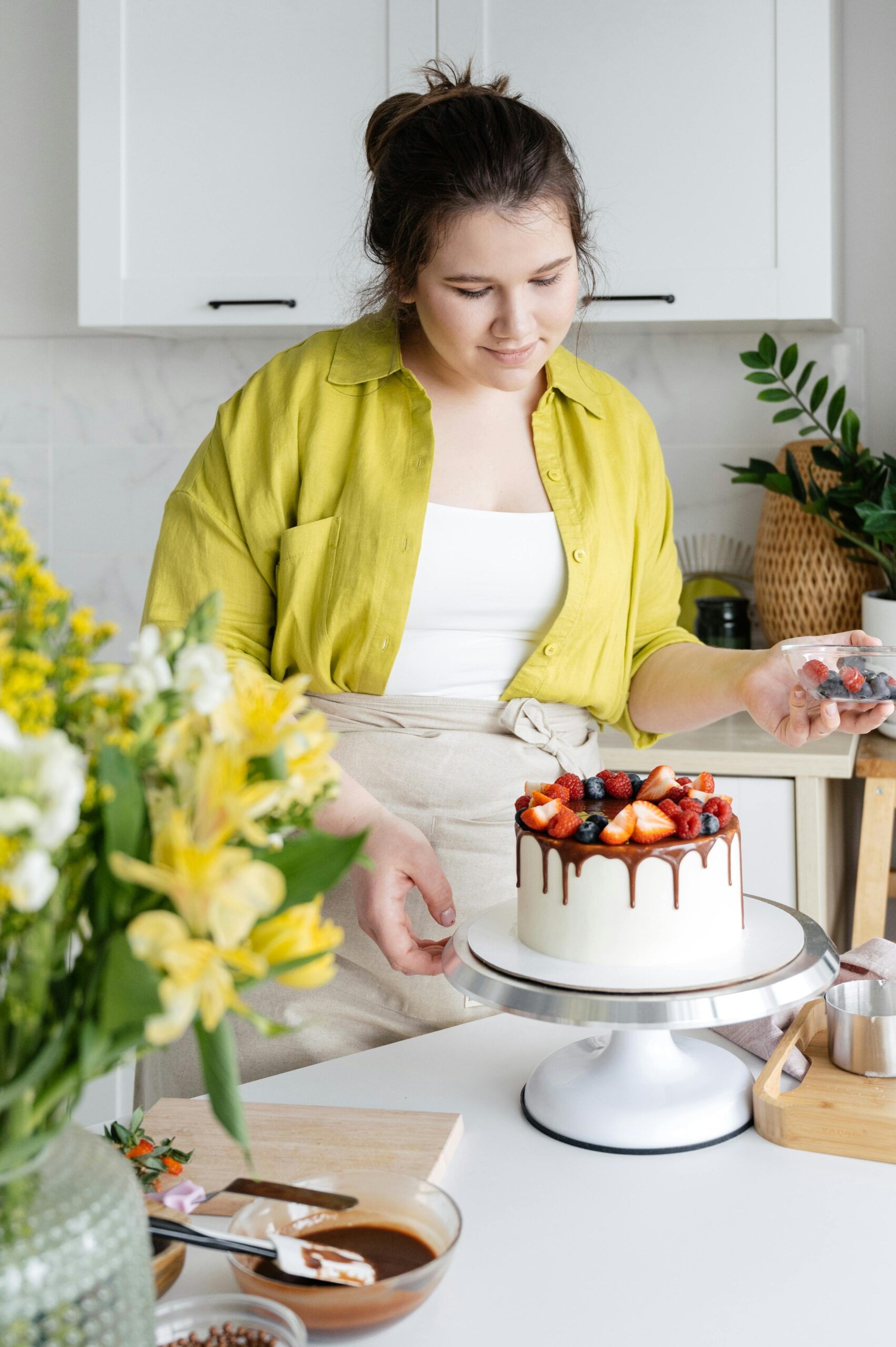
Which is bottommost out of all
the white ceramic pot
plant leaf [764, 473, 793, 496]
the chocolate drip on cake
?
the chocolate drip on cake

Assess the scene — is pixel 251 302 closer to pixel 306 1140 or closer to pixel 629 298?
pixel 629 298

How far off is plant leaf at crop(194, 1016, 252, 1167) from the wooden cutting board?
39cm

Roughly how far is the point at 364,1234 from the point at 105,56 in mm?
Result: 2057

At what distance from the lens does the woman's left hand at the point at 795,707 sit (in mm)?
1112

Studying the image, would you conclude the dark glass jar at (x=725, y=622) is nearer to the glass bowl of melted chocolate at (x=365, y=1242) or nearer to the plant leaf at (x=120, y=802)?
the glass bowl of melted chocolate at (x=365, y=1242)

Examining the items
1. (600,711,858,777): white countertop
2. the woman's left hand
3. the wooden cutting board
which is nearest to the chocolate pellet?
the wooden cutting board

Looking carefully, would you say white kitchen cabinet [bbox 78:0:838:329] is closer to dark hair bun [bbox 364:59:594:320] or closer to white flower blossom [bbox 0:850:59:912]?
dark hair bun [bbox 364:59:594:320]

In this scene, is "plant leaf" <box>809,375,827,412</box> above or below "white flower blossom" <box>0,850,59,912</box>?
above

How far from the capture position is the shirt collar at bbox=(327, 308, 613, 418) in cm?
131

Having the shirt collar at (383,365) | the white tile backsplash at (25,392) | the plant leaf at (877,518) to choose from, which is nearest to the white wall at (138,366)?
the white tile backsplash at (25,392)

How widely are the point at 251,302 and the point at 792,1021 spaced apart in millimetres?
1565

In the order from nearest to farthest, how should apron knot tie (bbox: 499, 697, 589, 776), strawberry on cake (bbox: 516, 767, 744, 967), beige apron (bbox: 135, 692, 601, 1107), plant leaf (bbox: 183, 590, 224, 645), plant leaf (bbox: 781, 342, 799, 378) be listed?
1. plant leaf (bbox: 183, 590, 224, 645)
2. strawberry on cake (bbox: 516, 767, 744, 967)
3. beige apron (bbox: 135, 692, 601, 1107)
4. apron knot tie (bbox: 499, 697, 589, 776)
5. plant leaf (bbox: 781, 342, 799, 378)

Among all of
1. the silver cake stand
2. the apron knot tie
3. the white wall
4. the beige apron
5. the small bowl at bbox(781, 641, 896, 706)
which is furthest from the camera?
the white wall

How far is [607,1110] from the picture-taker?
2.96ft
